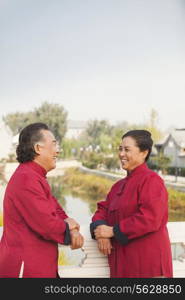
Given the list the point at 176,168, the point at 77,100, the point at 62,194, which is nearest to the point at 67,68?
the point at 77,100

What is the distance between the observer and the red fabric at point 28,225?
124 centimetres

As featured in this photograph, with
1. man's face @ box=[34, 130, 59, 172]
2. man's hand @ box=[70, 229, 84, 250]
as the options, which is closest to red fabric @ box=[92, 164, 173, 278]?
man's hand @ box=[70, 229, 84, 250]

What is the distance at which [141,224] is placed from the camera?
1.26 meters

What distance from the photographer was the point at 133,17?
137 inches

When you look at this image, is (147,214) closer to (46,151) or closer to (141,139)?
(141,139)

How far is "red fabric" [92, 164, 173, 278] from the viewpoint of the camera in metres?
1.26

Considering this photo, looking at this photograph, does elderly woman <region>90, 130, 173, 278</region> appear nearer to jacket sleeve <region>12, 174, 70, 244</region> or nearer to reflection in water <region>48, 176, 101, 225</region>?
jacket sleeve <region>12, 174, 70, 244</region>

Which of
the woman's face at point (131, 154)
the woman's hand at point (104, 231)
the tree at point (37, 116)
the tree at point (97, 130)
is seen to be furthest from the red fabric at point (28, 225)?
the tree at point (97, 130)

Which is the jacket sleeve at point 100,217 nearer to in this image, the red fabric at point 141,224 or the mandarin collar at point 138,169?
the red fabric at point 141,224

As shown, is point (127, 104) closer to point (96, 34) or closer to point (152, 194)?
point (96, 34)

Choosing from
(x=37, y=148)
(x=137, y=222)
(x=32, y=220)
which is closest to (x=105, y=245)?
(x=137, y=222)

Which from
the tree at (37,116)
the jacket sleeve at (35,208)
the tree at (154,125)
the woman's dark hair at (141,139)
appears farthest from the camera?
the tree at (154,125)

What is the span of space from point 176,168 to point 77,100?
47.4 inches

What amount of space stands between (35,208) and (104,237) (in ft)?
0.84
